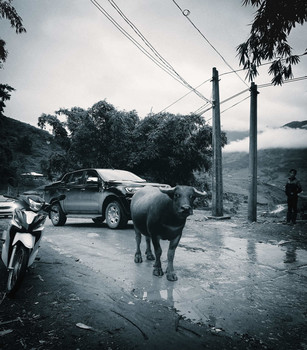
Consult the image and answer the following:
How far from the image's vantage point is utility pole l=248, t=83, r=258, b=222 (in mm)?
10867

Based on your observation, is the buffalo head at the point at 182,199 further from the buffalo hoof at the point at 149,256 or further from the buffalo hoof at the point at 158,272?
the buffalo hoof at the point at 149,256

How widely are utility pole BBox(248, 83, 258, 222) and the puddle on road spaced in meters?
5.01

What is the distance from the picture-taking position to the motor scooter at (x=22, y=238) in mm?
3469

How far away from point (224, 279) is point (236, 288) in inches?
14.6

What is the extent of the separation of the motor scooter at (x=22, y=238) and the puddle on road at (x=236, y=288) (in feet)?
4.89

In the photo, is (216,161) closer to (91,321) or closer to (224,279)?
(224,279)

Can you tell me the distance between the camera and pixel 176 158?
57.8ft

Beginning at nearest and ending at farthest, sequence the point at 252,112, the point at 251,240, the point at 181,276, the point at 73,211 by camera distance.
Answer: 1. the point at 181,276
2. the point at 251,240
3. the point at 73,211
4. the point at 252,112

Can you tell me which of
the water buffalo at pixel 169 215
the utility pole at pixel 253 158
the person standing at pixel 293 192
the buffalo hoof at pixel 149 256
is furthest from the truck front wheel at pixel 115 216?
the person standing at pixel 293 192

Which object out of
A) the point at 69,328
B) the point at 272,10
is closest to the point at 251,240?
the point at 272,10

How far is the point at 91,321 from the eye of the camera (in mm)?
2754

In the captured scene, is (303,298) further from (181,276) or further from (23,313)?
(23,313)

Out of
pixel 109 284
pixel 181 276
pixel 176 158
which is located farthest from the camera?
pixel 176 158

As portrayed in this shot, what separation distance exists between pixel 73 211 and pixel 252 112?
26.2 ft
